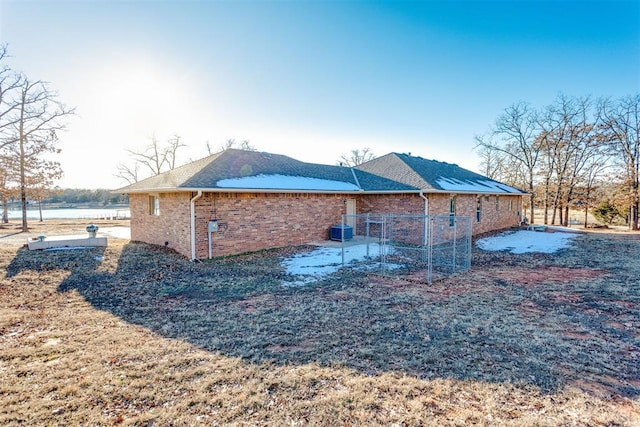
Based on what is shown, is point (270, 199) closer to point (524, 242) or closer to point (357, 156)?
point (524, 242)

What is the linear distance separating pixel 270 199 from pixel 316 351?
8.36 m

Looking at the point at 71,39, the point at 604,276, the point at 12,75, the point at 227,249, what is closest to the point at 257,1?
the point at 71,39

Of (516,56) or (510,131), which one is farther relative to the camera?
(510,131)

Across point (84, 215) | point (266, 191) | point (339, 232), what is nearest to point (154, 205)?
point (266, 191)

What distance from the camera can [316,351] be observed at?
4.19m

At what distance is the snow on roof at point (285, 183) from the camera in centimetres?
1114

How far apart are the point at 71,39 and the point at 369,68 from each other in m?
10.4

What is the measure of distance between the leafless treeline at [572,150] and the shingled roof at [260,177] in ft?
55.1

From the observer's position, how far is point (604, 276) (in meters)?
8.58

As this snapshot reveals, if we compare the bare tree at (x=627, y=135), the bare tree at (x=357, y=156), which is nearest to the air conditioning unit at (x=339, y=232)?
the bare tree at (x=627, y=135)

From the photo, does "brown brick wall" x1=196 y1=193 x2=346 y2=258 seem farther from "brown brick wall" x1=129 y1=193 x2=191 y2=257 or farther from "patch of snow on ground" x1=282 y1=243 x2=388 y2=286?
"patch of snow on ground" x1=282 y1=243 x2=388 y2=286

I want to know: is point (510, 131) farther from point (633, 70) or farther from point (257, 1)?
point (257, 1)

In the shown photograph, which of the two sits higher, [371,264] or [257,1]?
[257,1]

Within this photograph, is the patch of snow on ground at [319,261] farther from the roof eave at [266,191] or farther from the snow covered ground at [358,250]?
the roof eave at [266,191]
